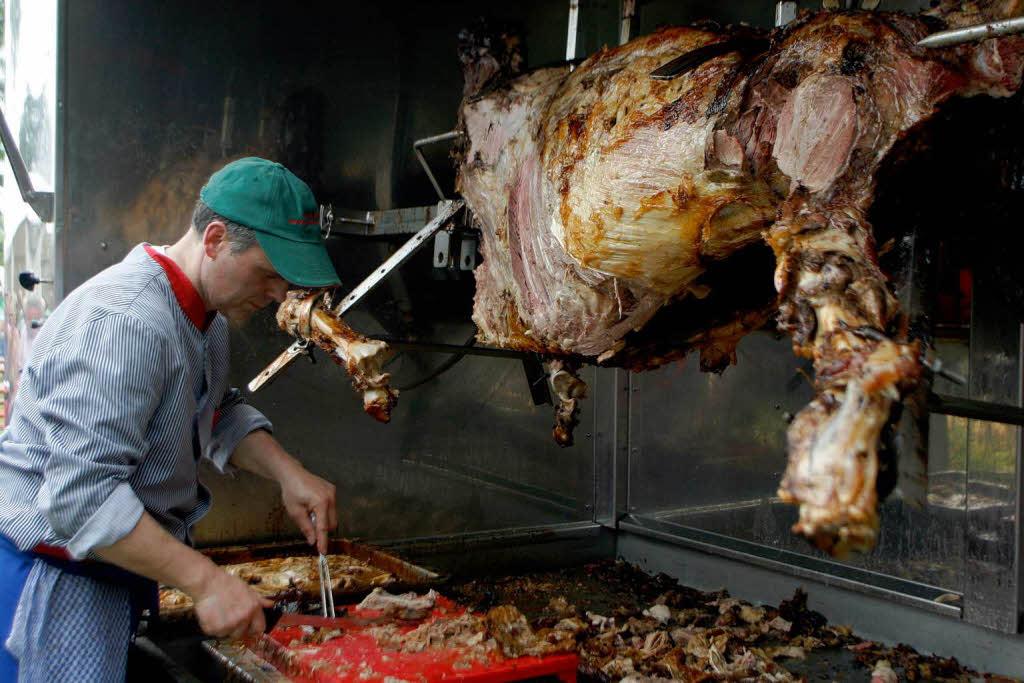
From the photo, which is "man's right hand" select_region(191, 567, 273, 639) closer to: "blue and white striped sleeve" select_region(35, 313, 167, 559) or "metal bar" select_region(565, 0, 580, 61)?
"blue and white striped sleeve" select_region(35, 313, 167, 559)

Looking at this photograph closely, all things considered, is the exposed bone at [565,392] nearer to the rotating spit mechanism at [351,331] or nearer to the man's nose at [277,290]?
the rotating spit mechanism at [351,331]

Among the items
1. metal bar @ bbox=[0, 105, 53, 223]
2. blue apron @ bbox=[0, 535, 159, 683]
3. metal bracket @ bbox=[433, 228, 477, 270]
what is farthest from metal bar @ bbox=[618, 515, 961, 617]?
metal bar @ bbox=[0, 105, 53, 223]

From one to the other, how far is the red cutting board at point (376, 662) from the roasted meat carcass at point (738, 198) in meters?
1.05

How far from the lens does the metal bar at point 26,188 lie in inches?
140

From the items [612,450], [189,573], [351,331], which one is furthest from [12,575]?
[612,450]

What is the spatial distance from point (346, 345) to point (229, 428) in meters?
0.57

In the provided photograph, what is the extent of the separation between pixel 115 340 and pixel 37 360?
0.21 m

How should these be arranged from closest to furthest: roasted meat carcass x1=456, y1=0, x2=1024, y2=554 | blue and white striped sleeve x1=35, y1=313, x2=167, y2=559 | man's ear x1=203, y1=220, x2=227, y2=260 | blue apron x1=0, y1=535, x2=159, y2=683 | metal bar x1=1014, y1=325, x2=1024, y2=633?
roasted meat carcass x1=456, y1=0, x2=1024, y2=554 → blue and white striped sleeve x1=35, y1=313, x2=167, y2=559 → blue apron x1=0, y1=535, x2=159, y2=683 → man's ear x1=203, y1=220, x2=227, y2=260 → metal bar x1=1014, y1=325, x2=1024, y2=633

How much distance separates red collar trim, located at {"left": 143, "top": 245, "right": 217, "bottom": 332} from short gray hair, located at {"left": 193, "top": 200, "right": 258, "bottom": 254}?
0.11 meters

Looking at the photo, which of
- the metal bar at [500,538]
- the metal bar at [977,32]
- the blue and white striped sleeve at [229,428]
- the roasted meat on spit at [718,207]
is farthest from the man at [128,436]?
the metal bar at [500,538]

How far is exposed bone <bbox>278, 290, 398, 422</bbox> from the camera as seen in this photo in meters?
3.01

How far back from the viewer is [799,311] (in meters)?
1.64

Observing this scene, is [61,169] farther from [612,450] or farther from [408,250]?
[612,450]

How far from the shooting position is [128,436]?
6.27 feet
